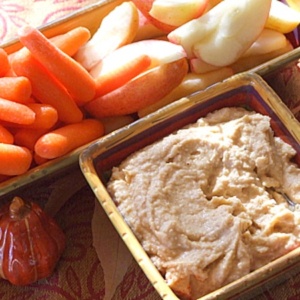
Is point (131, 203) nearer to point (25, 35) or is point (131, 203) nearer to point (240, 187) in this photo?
point (240, 187)

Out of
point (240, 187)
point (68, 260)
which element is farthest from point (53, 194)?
point (240, 187)

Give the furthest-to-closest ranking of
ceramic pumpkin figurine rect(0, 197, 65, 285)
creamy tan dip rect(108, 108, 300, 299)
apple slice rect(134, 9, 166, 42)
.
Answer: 1. apple slice rect(134, 9, 166, 42)
2. ceramic pumpkin figurine rect(0, 197, 65, 285)
3. creamy tan dip rect(108, 108, 300, 299)

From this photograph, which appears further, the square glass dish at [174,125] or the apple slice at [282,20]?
the apple slice at [282,20]

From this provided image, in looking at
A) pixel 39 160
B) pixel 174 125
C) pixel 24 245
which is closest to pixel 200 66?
pixel 174 125

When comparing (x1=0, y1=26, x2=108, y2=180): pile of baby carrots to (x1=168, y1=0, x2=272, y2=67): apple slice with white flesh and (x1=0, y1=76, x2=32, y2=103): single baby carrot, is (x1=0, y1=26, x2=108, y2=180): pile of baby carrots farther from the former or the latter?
(x1=168, y1=0, x2=272, y2=67): apple slice with white flesh

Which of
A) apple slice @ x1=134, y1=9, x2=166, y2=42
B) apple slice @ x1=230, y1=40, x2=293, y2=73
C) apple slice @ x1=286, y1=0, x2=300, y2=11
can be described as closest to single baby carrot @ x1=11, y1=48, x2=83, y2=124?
apple slice @ x1=134, y1=9, x2=166, y2=42

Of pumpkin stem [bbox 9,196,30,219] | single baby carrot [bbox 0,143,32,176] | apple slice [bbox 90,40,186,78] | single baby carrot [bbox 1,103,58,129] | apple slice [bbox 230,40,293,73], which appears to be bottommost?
pumpkin stem [bbox 9,196,30,219]

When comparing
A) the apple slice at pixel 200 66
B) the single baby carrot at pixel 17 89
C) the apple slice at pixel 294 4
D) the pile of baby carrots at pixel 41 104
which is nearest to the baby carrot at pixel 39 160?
the pile of baby carrots at pixel 41 104

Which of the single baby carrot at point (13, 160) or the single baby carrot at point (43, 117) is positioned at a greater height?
the single baby carrot at point (43, 117)

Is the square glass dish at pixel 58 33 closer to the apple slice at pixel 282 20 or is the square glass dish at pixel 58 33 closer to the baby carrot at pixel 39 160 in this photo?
the baby carrot at pixel 39 160
